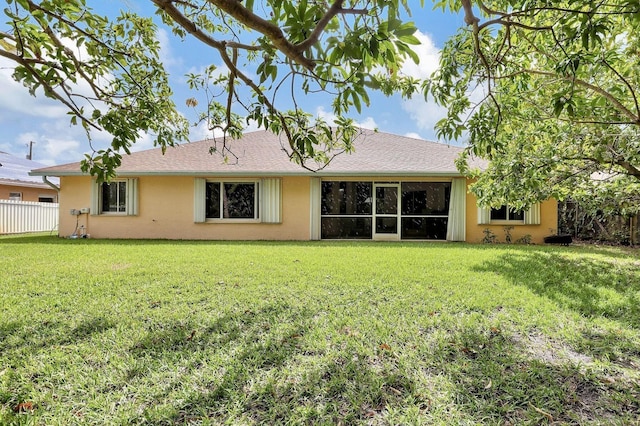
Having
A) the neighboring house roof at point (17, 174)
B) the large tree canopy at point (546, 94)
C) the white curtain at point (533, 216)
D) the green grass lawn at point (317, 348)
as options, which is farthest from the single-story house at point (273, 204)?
the green grass lawn at point (317, 348)

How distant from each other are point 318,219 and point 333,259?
15.2ft

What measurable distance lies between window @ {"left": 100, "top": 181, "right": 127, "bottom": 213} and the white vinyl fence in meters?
6.01

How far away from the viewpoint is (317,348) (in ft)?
9.85

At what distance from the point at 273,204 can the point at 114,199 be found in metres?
6.28

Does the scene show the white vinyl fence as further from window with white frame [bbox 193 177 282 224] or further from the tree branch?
the tree branch

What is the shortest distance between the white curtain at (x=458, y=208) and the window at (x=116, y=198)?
1186 centimetres

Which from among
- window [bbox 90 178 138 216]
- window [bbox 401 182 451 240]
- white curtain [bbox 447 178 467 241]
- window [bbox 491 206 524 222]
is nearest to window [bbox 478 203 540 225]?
window [bbox 491 206 524 222]

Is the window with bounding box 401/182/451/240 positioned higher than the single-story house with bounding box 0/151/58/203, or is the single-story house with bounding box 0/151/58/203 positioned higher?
the single-story house with bounding box 0/151/58/203

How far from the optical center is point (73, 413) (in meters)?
2.12

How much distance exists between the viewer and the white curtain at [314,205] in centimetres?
1196

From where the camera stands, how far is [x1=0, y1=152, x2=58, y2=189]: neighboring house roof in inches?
701

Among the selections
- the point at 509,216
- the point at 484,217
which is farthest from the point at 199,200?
the point at 509,216

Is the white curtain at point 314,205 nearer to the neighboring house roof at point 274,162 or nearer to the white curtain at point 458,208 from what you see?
the neighboring house roof at point 274,162

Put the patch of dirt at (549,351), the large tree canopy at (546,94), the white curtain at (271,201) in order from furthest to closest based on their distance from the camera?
the white curtain at (271,201)
the large tree canopy at (546,94)
the patch of dirt at (549,351)
